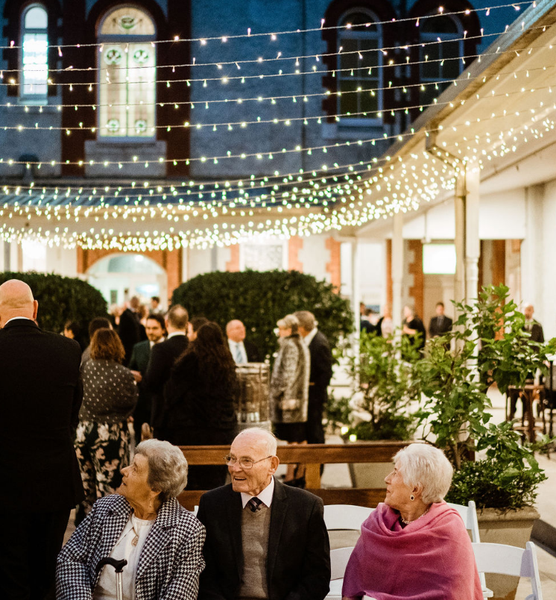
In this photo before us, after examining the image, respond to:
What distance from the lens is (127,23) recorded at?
17.4 meters

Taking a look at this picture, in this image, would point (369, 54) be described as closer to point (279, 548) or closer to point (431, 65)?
point (431, 65)

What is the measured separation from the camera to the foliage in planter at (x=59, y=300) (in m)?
9.55

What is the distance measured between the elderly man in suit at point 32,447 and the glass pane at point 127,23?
14.9 metres

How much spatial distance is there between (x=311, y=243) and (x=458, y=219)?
9.56 meters

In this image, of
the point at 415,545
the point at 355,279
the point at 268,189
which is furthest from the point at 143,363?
the point at 268,189

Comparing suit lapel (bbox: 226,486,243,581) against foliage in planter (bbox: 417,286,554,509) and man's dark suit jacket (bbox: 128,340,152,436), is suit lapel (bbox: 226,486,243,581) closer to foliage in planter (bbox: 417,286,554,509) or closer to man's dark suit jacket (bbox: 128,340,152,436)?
foliage in planter (bbox: 417,286,554,509)

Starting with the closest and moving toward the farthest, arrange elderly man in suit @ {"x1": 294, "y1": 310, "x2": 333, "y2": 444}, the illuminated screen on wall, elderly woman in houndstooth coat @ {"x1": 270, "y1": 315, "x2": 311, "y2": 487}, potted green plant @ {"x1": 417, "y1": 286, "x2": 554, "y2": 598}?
potted green plant @ {"x1": 417, "y1": 286, "x2": 554, "y2": 598} → elderly woman in houndstooth coat @ {"x1": 270, "y1": 315, "x2": 311, "y2": 487} → elderly man in suit @ {"x1": 294, "y1": 310, "x2": 333, "y2": 444} → the illuminated screen on wall

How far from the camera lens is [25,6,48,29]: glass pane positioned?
56.7 ft

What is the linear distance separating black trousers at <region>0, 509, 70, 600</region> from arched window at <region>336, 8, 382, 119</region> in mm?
14493

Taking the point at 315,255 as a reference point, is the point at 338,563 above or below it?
below

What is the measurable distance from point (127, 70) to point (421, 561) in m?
15.7

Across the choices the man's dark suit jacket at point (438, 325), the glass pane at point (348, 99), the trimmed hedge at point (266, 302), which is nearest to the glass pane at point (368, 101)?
the glass pane at point (348, 99)

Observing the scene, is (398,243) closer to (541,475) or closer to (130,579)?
(541,475)

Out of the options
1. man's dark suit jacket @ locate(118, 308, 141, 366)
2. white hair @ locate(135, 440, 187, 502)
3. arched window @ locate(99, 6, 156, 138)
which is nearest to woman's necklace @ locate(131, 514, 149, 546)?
white hair @ locate(135, 440, 187, 502)
